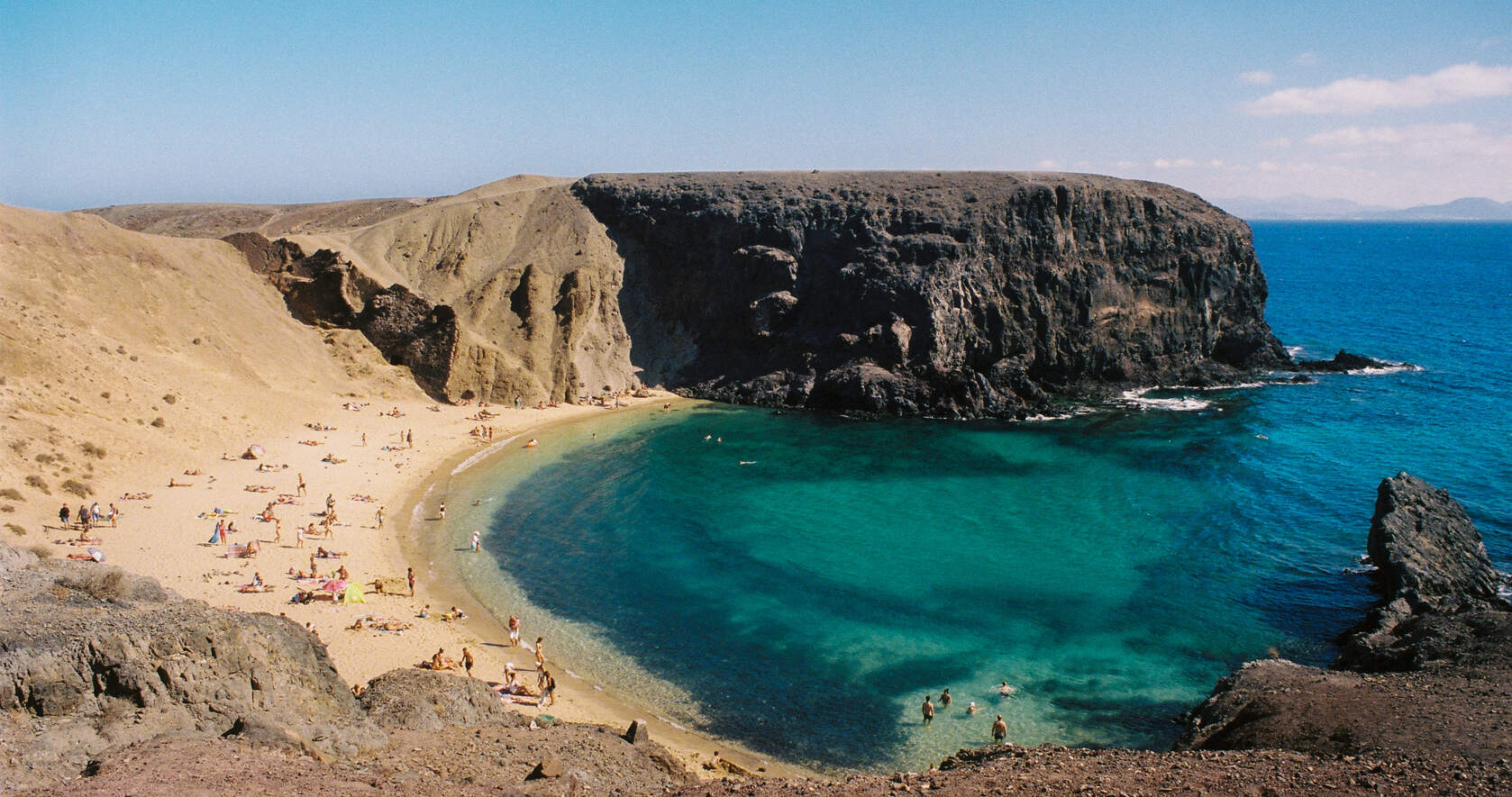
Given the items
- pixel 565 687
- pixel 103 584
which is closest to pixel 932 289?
pixel 565 687

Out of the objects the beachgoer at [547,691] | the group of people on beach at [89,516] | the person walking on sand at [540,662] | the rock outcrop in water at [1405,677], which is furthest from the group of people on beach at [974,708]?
the group of people on beach at [89,516]

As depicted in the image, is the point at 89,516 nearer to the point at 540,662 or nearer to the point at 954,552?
the point at 540,662

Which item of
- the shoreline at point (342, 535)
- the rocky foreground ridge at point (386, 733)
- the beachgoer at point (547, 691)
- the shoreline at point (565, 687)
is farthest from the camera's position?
the shoreline at point (342, 535)

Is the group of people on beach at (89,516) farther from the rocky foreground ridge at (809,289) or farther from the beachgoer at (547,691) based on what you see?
the rocky foreground ridge at (809,289)

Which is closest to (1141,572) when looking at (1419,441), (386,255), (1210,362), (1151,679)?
(1151,679)

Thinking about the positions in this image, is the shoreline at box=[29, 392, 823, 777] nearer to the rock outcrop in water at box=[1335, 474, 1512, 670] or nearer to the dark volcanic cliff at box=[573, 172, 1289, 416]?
the rock outcrop in water at box=[1335, 474, 1512, 670]

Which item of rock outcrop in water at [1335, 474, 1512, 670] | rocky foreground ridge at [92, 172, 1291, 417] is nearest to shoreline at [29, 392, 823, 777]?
rocky foreground ridge at [92, 172, 1291, 417]
